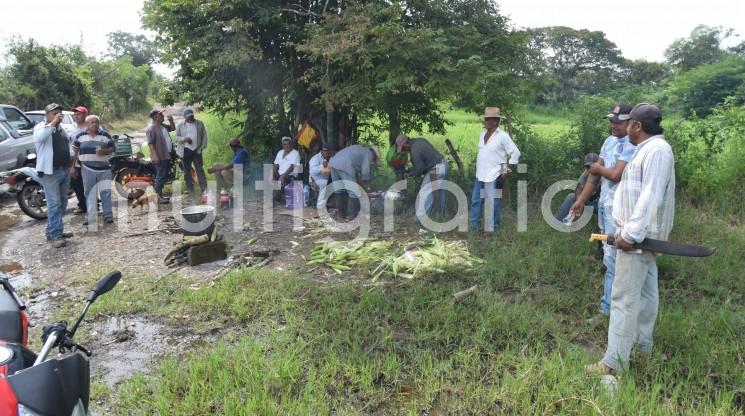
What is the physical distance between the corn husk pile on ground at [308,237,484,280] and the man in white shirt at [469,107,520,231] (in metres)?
0.80

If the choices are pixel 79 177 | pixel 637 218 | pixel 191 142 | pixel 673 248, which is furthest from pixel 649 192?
pixel 79 177

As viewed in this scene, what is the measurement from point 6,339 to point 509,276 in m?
4.63

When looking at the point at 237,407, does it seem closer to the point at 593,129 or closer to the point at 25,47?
the point at 593,129

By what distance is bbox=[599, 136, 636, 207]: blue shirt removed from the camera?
15.3 feet

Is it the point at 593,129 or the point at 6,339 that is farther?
the point at 593,129

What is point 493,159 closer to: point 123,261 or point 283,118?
point 123,261

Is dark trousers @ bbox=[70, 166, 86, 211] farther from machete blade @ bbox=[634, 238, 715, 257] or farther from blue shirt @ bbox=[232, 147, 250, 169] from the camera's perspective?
machete blade @ bbox=[634, 238, 715, 257]

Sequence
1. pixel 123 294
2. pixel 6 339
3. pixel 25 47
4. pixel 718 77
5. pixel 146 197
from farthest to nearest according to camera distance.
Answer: pixel 25 47, pixel 718 77, pixel 146 197, pixel 123 294, pixel 6 339

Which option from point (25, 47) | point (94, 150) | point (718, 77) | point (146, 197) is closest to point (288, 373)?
point (94, 150)

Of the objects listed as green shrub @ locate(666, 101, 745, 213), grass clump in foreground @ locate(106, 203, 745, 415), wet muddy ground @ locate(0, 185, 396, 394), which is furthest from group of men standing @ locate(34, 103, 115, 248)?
green shrub @ locate(666, 101, 745, 213)

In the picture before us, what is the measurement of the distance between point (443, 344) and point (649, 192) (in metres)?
1.99

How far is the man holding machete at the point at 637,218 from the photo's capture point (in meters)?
3.36

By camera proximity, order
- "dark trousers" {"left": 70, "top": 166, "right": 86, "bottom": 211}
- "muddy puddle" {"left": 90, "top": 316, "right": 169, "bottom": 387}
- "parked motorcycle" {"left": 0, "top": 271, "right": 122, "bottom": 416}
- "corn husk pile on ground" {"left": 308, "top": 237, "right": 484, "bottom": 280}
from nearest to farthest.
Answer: "parked motorcycle" {"left": 0, "top": 271, "right": 122, "bottom": 416}, "muddy puddle" {"left": 90, "top": 316, "right": 169, "bottom": 387}, "corn husk pile on ground" {"left": 308, "top": 237, "right": 484, "bottom": 280}, "dark trousers" {"left": 70, "top": 166, "right": 86, "bottom": 211}

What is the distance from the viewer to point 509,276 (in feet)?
18.7
